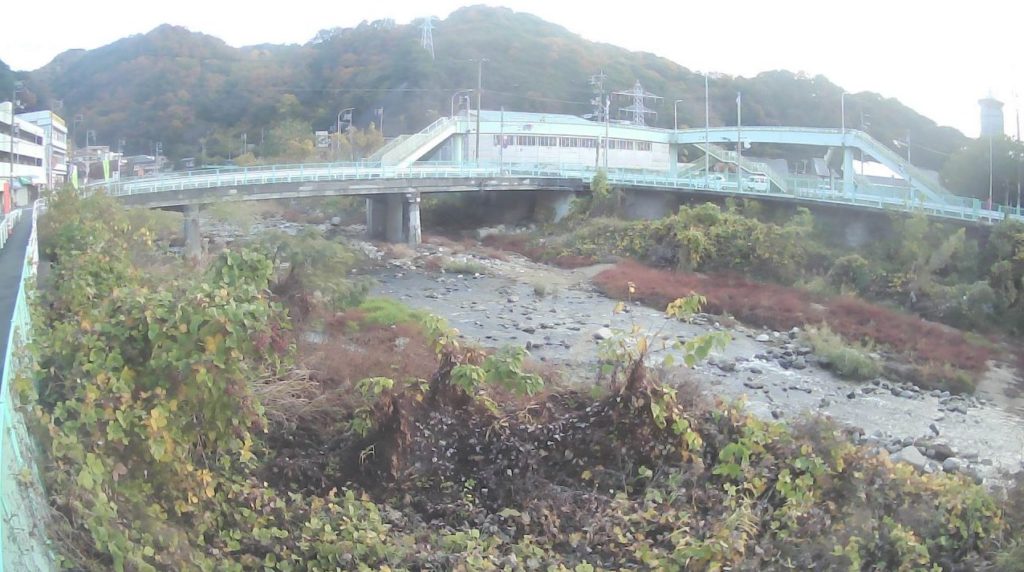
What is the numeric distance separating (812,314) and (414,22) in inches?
2977

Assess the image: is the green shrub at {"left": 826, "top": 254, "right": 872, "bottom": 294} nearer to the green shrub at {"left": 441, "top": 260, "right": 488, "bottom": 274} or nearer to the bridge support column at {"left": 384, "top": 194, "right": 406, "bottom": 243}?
the green shrub at {"left": 441, "top": 260, "right": 488, "bottom": 274}

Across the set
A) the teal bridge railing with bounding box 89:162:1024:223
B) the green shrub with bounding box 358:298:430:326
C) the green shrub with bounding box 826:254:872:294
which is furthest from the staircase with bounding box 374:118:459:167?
the green shrub with bounding box 358:298:430:326

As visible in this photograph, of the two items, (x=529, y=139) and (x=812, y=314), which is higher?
(x=529, y=139)

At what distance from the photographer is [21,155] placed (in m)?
40.1

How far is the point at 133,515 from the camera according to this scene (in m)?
4.96

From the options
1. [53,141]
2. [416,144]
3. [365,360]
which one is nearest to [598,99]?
[416,144]

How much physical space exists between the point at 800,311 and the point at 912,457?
13.6m

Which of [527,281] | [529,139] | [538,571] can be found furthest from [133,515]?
[529,139]

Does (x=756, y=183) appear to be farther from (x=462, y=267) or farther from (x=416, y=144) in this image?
(x=416, y=144)

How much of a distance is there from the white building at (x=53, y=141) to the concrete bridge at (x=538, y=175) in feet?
32.7

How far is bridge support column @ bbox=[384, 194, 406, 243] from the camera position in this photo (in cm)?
3900

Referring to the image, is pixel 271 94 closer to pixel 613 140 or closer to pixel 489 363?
pixel 613 140

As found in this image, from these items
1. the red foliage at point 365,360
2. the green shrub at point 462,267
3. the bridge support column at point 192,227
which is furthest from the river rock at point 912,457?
the bridge support column at point 192,227

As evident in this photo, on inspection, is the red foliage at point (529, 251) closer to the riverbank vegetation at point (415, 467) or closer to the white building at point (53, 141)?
the white building at point (53, 141)
